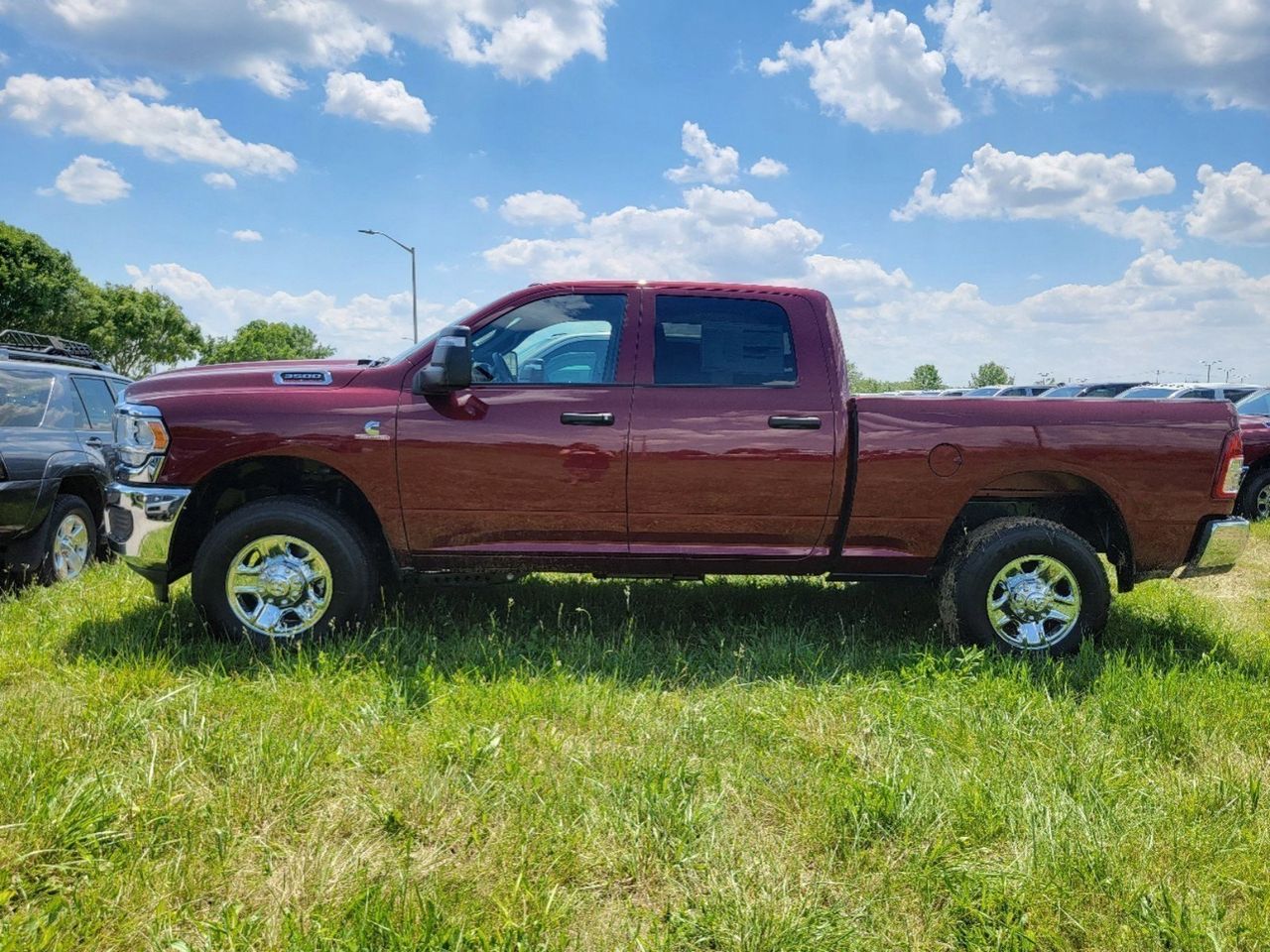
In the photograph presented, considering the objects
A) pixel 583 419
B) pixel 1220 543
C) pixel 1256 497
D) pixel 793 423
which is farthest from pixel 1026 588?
pixel 1256 497

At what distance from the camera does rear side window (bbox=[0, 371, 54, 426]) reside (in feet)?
18.5

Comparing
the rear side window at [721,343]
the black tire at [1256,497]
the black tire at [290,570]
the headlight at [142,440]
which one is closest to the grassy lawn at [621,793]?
the black tire at [290,570]

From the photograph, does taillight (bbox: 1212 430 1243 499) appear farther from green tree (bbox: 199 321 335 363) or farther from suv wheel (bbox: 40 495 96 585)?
green tree (bbox: 199 321 335 363)

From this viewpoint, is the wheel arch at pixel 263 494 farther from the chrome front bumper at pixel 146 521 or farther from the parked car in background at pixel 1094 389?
the parked car in background at pixel 1094 389

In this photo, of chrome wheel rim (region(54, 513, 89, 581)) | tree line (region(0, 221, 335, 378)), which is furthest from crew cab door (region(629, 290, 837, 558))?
tree line (region(0, 221, 335, 378))

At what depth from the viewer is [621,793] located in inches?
107

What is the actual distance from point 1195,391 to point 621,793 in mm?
15390

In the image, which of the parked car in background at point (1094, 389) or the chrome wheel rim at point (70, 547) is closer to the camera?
the chrome wheel rim at point (70, 547)

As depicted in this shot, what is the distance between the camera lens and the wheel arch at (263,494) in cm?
422

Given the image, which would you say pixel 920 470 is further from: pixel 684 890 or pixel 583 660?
pixel 684 890

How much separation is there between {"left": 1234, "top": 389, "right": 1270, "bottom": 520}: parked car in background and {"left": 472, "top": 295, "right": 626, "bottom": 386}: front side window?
26.3ft

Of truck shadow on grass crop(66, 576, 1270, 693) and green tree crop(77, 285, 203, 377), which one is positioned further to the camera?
green tree crop(77, 285, 203, 377)

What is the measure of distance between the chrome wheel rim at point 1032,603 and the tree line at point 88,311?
2660 centimetres

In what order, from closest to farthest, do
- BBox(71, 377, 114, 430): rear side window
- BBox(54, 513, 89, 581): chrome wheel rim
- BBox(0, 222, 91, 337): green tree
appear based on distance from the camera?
BBox(54, 513, 89, 581): chrome wheel rim, BBox(71, 377, 114, 430): rear side window, BBox(0, 222, 91, 337): green tree
